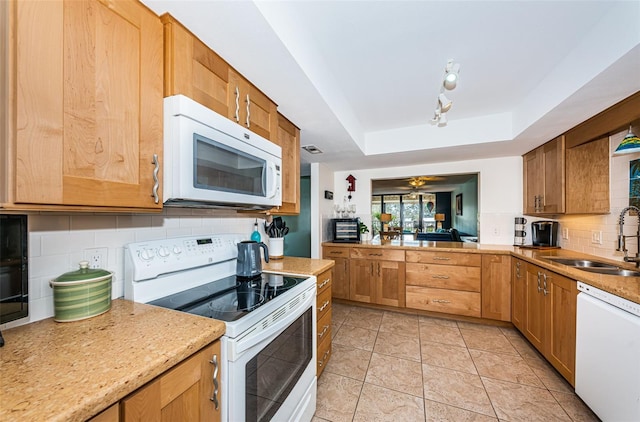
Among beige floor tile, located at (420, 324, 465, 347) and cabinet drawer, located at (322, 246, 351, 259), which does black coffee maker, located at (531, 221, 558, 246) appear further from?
cabinet drawer, located at (322, 246, 351, 259)

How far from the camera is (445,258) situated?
2.88m

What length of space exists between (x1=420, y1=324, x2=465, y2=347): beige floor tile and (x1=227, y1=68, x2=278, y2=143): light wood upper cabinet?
7.91 ft

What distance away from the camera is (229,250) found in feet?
5.16

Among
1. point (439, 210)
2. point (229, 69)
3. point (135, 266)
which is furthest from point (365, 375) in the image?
point (439, 210)

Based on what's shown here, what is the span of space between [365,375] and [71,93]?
2.29 m

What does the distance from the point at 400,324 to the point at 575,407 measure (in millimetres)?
1410

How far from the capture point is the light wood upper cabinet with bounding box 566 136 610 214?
2.09 meters

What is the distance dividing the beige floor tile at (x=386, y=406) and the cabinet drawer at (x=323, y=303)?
60cm

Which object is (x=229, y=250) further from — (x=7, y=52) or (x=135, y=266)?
(x=7, y=52)

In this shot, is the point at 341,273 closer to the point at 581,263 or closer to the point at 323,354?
the point at 323,354

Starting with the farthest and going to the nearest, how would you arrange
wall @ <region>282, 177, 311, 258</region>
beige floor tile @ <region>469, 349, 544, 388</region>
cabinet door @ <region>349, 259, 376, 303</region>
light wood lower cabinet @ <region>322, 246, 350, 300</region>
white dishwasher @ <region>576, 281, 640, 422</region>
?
wall @ <region>282, 177, 311, 258</region> < light wood lower cabinet @ <region>322, 246, 350, 300</region> < cabinet door @ <region>349, 259, 376, 303</region> < beige floor tile @ <region>469, 349, 544, 388</region> < white dishwasher @ <region>576, 281, 640, 422</region>

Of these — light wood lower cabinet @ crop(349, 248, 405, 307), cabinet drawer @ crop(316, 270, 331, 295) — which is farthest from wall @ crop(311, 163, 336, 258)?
cabinet drawer @ crop(316, 270, 331, 295)

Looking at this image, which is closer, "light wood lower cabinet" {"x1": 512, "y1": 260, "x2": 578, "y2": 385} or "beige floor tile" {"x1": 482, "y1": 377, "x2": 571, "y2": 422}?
"beige floor tile" {"x1": 482, "y1": 377, "x2": 571, "y2": 422}

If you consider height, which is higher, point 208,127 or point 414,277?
point 208,127
